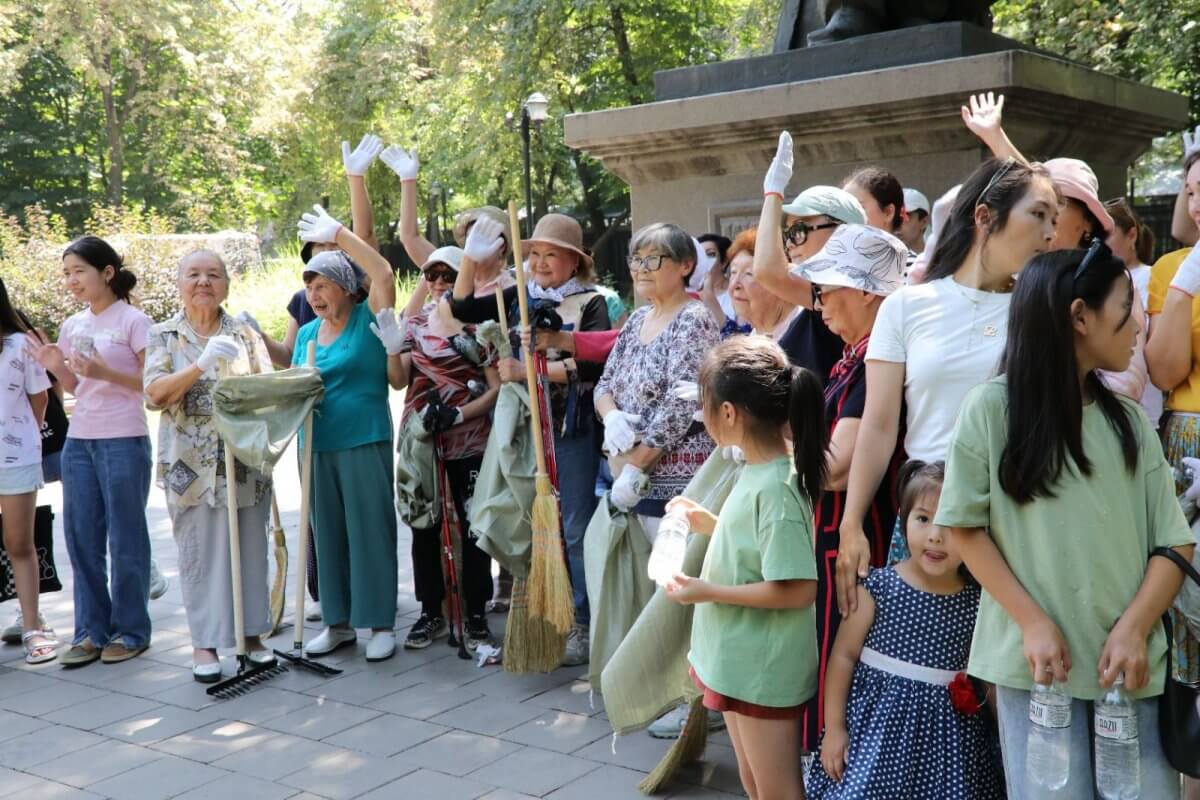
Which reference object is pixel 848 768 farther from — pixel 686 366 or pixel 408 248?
pixel 408 248

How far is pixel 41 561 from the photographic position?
6.21m

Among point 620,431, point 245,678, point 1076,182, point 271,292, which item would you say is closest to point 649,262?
point 620,431

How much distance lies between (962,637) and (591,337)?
8.36 ft

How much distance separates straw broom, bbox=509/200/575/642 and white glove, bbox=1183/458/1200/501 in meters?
2.47

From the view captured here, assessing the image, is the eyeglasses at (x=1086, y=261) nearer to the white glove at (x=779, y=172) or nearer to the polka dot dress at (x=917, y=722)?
the polka dot dress at (x=917, y=722)

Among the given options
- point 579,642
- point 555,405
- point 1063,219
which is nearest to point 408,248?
point 555,405

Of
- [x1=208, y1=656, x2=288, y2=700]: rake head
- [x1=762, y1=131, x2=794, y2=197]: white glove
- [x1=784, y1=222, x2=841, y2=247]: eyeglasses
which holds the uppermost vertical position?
[x1=762, y1=131, x2=794, y2=197]: white glove

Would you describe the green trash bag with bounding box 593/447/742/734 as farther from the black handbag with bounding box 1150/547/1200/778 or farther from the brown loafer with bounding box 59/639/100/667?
the brown loafer with bounding box 59/639/100/667

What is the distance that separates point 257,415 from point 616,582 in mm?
1764

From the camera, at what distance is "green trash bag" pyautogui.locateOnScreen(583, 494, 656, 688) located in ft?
15.5

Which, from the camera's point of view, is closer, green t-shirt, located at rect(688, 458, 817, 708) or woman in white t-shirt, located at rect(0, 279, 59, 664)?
green t-shirt, located at rect(688, 458, 817, 708)

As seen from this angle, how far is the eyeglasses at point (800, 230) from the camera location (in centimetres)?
386

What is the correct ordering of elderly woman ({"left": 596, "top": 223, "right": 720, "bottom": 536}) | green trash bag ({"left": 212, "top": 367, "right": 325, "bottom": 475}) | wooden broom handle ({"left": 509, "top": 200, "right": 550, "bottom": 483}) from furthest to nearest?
green trash bag ({"left": 212, "top": 367, "right": 325, "bottom": 475}), wooden broom handle ({"left": 509, "top": 200, "right": 550, "bottom": 483}), elderly woman ({"left": 596, "top": 223, "right": 720, "bottom": 536})

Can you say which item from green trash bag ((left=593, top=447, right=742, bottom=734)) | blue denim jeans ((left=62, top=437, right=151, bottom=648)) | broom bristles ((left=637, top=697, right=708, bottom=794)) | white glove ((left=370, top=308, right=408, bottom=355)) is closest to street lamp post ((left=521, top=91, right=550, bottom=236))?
white glove ((left=370, top=308, right=408, bottom=355))
